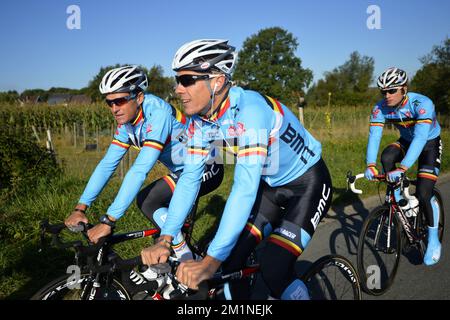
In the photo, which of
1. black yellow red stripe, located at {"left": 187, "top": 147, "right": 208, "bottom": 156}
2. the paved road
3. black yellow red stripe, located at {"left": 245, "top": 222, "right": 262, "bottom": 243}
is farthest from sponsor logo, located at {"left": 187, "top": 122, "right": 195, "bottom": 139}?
the paved road

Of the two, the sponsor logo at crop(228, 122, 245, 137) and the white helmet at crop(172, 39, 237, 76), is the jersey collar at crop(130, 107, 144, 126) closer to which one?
the white helmet at crop(172, 39, 237, 76)

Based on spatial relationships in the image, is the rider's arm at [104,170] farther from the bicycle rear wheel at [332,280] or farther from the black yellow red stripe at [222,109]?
the bicycle rear wheel at [332,280]

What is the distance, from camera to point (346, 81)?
7125 centimetres

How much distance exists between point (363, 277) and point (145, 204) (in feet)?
7.80

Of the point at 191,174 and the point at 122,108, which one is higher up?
the point at 122,108

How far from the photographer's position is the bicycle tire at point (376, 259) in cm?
376

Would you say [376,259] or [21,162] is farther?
[21,162]

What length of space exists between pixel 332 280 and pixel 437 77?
37959 mm

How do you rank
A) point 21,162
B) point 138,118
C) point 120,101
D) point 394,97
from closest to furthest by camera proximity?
point 120,101 → point 138,118 → point 394,97 → point 21,162

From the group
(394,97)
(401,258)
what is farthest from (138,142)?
(401,258)

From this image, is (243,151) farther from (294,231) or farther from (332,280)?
(332,280)

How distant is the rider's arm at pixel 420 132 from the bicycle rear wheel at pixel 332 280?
1.81 m

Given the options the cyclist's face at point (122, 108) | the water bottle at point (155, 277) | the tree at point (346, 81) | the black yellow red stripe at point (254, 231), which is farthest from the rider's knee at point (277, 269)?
the tree at point (346, 81)
